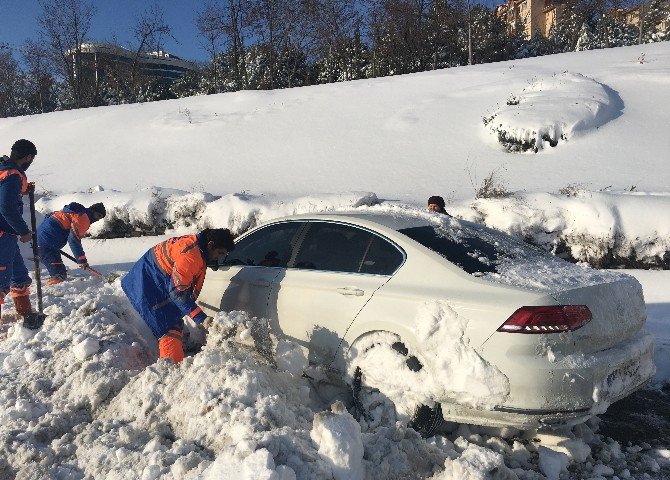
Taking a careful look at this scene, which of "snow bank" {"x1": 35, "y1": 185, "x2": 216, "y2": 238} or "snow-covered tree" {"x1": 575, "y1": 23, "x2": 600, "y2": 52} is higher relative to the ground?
"snow-covered tree" {"x1": 575, "y1": 23, "x2": 600, "y2": 52}

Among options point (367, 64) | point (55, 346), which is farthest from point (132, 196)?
point (367, 64)

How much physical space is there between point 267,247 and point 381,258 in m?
1.20

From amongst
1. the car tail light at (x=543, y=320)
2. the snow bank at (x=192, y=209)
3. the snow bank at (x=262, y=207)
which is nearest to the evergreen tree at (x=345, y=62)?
the snow bank at (x=192, y=209)

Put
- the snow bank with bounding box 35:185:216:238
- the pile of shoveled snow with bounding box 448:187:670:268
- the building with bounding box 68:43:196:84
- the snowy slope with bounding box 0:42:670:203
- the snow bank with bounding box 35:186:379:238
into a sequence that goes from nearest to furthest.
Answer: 1. the pile of shoveled snow with bounding box 448:187:670:268
2. the snow bank with bounding box 35:186:379:238
3. the snow bank with bounding box 35:185:216:238
4. the snowy slope with bounding box 0:42:670:203
5. the building with bounding box 68:43:196:84

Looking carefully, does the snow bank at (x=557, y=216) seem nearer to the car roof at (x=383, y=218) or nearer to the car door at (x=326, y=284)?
the car roof at (x=383, y=218)

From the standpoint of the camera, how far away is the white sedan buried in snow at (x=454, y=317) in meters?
2.80

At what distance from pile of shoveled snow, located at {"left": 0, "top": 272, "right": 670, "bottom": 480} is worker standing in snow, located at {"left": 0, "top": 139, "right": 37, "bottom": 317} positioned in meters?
1.62

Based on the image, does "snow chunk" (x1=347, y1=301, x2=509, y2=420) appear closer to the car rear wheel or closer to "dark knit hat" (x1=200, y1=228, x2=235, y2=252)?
the car rear wheel

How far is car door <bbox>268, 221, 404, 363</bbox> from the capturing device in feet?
11.5

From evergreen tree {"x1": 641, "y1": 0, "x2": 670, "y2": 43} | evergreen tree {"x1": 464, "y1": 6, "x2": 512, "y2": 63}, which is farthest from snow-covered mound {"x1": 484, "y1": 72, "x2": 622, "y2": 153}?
evergreen tree {"x1": 641, "y1": 0, "x2": 670, "y2": 43}

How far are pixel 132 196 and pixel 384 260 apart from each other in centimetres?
853

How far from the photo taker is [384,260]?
3.49 m

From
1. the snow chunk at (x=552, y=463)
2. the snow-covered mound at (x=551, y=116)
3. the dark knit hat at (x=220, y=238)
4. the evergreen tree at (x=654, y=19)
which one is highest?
the evergreen tree at (x=654, y=19)

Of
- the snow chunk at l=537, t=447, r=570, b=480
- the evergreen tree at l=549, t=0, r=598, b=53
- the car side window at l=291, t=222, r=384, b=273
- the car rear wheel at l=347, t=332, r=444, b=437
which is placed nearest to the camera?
the snow chunk at l=537, t=447, r=570, b=480
